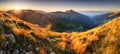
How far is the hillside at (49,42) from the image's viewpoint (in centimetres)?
11625

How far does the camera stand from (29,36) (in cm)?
12988

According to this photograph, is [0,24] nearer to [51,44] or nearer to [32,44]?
[32,44]

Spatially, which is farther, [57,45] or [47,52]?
[57,45]

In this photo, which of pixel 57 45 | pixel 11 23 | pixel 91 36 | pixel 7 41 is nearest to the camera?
pixel 7 41

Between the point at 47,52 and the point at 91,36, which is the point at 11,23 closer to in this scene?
the point at 47,52

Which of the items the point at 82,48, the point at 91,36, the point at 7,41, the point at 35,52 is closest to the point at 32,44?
the point at 35,52

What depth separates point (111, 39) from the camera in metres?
142

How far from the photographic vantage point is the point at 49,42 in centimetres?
14238

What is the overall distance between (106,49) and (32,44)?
40211 mm

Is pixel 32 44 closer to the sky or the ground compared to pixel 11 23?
closer to the ground

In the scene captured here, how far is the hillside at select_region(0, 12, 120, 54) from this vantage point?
11625 cm

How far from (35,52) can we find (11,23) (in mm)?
24295

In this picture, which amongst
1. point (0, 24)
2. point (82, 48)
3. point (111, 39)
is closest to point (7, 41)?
point (0, 24)

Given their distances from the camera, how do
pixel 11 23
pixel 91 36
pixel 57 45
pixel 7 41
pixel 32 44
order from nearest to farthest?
pixel 7 41 < pixel 32 44 < pixel 11 23 < pixel 57 45 < pixel 91 36
